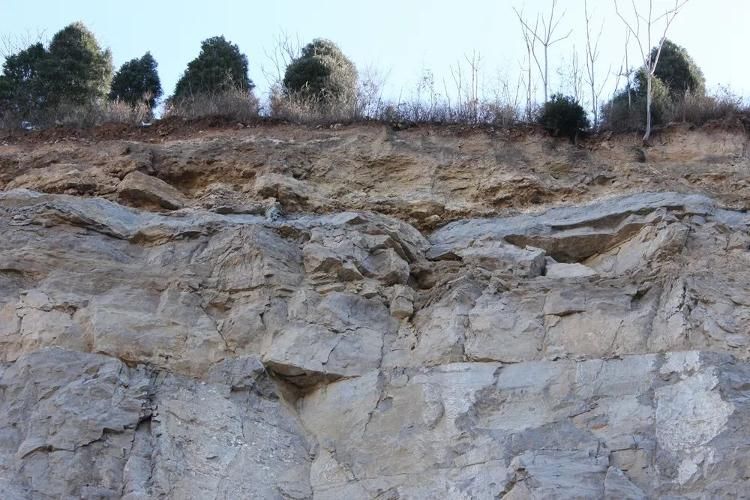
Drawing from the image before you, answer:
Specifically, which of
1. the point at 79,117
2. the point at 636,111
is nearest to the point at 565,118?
the point at 636,111

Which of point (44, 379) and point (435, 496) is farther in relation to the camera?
point (44, 379)

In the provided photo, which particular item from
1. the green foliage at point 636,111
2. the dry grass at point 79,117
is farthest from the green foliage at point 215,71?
the green foliage at point 636,111

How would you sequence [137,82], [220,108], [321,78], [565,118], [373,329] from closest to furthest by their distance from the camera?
[373,329], [565,118], [220,108], [321,78], [137,82]

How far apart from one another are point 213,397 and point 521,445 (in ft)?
8.47

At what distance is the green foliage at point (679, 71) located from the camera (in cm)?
1662

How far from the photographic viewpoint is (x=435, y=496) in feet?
28.1

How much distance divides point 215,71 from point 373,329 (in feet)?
27.3

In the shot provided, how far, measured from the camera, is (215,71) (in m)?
17.3

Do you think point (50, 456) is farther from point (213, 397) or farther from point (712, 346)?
point (712, 346)

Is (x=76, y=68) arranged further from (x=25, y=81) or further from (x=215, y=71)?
(x=215, y=71)

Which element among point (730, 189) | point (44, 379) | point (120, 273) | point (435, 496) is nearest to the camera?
point (435, 496)

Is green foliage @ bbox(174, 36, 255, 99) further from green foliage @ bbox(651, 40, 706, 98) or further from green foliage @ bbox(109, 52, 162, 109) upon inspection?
green foliage @ bbox(651, 40, 706, 98)

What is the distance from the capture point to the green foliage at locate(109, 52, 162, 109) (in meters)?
17.7

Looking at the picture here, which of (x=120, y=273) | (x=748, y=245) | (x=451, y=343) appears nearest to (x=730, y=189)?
(x=748, y=245)
